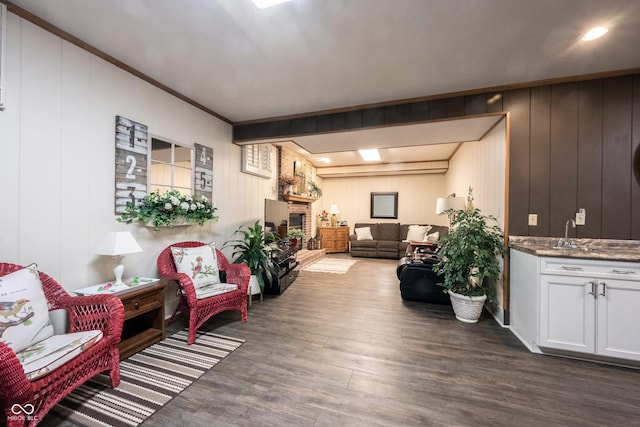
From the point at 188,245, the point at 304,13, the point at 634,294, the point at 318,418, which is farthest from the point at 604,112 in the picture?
the point at 188,245

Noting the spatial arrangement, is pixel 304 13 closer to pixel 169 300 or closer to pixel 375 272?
pixel 169 300

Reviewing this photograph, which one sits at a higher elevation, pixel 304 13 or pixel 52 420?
pixel 304 13

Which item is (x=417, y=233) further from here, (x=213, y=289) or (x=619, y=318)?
(x=213, y=289)

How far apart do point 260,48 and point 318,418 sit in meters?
2.69

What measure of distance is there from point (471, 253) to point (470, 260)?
85 mm

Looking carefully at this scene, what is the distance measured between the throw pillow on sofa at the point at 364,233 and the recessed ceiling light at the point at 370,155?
1978 millimetres

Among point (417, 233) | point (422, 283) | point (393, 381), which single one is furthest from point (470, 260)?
point (417, 233)

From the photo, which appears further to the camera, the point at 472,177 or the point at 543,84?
the point at 472,177

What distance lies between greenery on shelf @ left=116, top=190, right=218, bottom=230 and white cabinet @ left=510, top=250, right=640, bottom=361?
3.42m

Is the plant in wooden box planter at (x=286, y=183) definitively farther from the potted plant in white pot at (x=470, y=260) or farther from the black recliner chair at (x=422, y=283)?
the potted plant in white pot at (x=470, y=260)

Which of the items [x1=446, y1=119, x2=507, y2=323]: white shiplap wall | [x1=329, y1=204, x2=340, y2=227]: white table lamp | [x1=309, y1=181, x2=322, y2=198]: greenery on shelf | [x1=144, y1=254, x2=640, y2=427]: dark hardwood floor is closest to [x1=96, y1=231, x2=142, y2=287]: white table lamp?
[x1=144, y1=254, x2=640, y2=427]: dark hardwood floor

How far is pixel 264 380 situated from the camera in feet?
5.91

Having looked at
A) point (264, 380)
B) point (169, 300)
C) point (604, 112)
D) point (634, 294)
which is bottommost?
point (264, 380)

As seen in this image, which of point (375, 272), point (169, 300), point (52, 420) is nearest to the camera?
point (52, 420)
